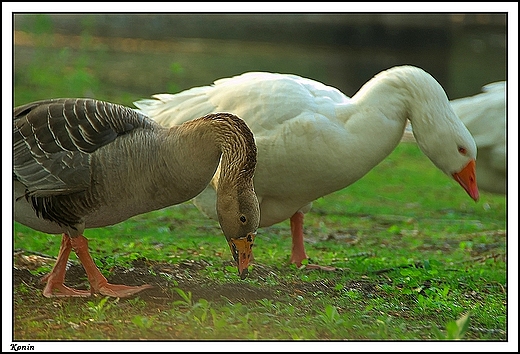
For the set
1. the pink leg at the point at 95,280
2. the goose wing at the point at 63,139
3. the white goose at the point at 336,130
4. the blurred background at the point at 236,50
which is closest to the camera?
the goose wing at the point at 63,139

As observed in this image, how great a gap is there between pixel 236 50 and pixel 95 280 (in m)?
16.2

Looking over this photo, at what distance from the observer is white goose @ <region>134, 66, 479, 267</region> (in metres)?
5.26

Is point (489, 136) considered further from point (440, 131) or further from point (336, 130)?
point (336, 130)

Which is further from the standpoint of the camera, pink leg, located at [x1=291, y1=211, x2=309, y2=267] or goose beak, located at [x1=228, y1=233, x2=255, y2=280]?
pink leg, located at [x1=291, y1=211, x2=309, y2=267]

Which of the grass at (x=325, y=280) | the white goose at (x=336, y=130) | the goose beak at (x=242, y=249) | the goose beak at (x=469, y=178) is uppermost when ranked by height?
the white goose at (x=336, y=130)

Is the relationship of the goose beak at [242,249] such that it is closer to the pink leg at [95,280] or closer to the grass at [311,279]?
the grass at [311,279]

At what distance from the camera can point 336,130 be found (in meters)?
5.28

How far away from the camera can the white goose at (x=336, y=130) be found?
17.3 ft

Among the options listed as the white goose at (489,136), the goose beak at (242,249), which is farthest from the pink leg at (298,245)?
the white goose at (489,136)

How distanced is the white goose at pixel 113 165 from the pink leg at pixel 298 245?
1685 millimetres

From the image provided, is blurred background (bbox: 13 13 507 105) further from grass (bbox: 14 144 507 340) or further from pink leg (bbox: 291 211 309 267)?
pink leg (bbox: 291 211 309 267)

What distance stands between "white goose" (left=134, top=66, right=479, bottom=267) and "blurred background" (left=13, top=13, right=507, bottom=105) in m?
5.82

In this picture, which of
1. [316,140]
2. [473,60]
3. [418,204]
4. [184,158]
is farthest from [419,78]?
[473,60]

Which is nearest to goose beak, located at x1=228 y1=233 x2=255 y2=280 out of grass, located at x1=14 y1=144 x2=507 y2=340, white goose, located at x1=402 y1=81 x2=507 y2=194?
grass, located at x1=14 y1=144 x2=507 y2=340
